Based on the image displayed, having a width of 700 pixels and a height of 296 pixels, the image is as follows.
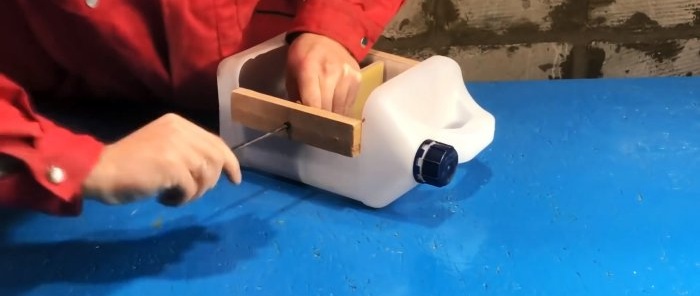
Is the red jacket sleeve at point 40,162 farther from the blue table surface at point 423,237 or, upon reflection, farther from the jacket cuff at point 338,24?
the jacket cuff at point 338,24

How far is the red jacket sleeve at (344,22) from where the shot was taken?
623mm

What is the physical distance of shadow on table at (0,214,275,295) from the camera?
48 cm

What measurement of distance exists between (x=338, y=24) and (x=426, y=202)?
0.17 meters

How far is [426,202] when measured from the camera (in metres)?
0.56

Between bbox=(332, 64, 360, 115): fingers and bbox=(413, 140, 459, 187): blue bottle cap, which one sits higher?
bbox=(332, 64, 360, 115): fingers

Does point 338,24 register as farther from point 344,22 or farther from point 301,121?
point 301,121

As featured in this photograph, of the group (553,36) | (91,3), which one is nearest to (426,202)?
(91,3)

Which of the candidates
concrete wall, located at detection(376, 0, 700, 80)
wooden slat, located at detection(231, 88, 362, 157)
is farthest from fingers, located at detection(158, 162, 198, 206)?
concrete wall, located at detection(376, 0, 700, 80)

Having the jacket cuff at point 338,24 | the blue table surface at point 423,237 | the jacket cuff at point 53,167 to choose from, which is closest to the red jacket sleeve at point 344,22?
the jacket cuff at point 338,24

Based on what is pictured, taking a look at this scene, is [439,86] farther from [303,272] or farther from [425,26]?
[425,26]

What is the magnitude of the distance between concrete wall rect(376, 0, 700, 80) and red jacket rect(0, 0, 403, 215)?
29 cm

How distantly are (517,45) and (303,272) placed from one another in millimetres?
611

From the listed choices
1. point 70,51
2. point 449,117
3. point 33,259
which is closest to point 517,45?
point 449,117

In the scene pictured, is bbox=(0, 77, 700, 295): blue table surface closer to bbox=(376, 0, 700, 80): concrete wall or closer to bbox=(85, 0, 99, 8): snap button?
bbox=(85, 0, 99, 8): snap button
